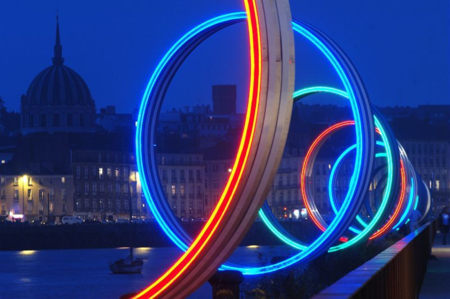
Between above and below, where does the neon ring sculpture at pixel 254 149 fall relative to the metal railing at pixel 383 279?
above

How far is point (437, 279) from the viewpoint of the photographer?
26062 mm

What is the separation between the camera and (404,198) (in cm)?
4103

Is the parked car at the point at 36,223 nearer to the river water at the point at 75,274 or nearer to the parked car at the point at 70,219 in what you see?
the parked car at the point at 70,219

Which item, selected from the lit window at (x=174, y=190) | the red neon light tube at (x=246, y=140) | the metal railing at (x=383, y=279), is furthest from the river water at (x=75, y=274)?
the red neon light tube at (x=246, y=140)

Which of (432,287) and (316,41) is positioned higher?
(316,41)

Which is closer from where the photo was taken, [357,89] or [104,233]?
[357,89]

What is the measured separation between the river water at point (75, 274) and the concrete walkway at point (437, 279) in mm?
20215

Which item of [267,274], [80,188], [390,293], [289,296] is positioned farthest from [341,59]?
[80,188]

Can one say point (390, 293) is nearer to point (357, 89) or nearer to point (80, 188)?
point (357, 89)

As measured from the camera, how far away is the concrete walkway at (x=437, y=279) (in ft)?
73.5

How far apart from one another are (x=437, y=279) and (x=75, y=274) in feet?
220

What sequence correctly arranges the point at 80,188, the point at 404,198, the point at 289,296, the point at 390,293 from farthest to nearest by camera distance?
the point at 80,188 < the point at 404,198 < the point at 289,296 < the point at 390,293

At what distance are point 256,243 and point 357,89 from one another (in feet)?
383

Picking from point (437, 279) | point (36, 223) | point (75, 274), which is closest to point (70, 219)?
point (36, 223)
